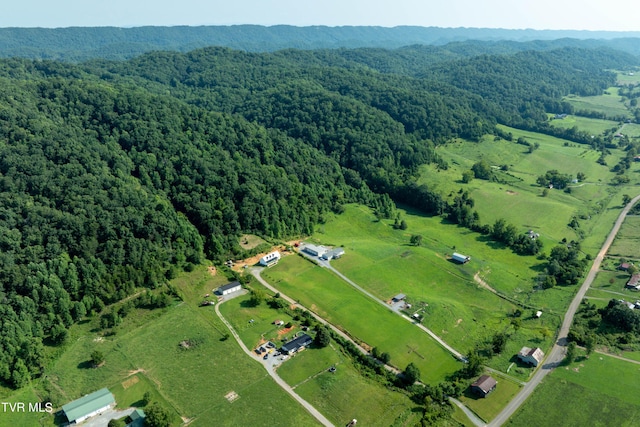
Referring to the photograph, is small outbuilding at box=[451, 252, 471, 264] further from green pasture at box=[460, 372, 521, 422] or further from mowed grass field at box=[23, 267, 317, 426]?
mowed grass field at box=[23, 267, 317, 426]

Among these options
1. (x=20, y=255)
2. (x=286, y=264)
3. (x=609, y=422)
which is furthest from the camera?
(x=286, y=264)

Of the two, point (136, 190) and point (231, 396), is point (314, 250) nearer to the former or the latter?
point (136, 190)

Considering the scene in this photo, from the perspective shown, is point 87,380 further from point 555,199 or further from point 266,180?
point 555,199

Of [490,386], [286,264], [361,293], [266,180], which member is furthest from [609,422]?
[266,180]

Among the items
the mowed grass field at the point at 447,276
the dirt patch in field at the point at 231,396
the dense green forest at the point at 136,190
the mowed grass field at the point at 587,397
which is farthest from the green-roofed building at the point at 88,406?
the mowed grass field at the point at 587,397

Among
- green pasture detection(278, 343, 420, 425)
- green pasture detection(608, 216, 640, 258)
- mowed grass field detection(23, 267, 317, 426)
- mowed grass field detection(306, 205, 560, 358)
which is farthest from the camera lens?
green pasture detection(608, 216, 640, 258)

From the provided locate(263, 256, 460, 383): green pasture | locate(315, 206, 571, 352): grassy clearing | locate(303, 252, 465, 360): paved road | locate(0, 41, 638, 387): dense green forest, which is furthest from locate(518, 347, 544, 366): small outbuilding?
locate(0, 41, 638, 387): dense green forest
